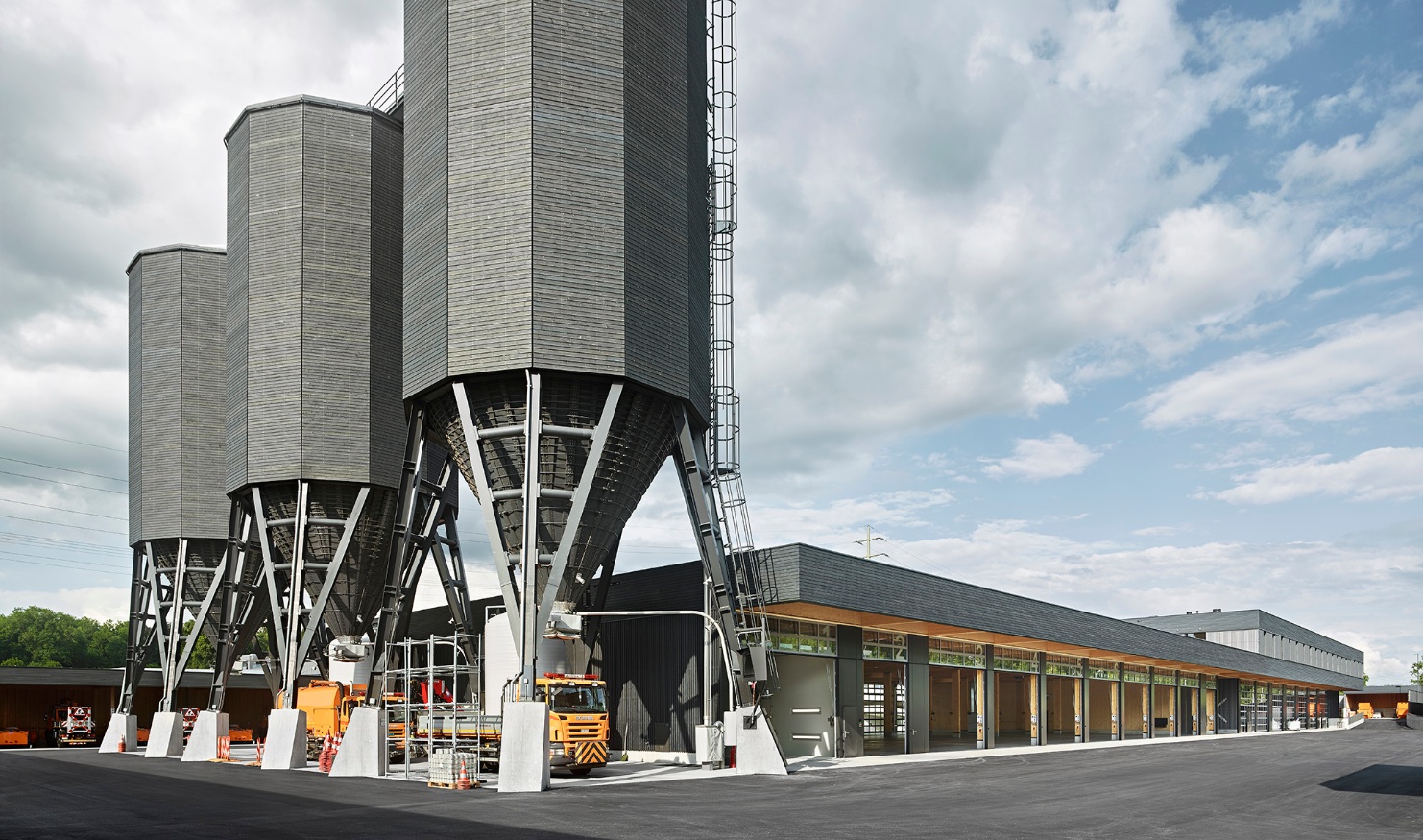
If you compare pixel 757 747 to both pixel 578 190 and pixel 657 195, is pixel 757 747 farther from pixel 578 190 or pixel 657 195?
pixel 578 190

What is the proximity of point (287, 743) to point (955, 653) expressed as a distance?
28.3 m

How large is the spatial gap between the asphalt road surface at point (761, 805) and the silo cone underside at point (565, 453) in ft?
24.1

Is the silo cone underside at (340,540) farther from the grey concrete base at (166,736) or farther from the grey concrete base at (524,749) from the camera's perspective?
the grey concrete base at (524,749)

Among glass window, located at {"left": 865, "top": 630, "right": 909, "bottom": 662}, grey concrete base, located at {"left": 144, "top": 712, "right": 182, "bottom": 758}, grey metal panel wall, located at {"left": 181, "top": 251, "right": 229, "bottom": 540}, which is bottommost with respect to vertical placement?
grey concrete base, located at {"left": 144, "top": 712, "right": 182, "bottom": 758}

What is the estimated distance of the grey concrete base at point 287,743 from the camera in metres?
36.4

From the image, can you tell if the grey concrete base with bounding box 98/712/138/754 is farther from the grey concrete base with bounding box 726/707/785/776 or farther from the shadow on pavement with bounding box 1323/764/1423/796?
the shadow on pavement with bounding box 1323/764/1423/796

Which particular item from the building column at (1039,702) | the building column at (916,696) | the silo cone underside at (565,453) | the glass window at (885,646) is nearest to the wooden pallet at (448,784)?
the silo cone underside at (565,453)

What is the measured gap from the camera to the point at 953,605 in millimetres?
46031

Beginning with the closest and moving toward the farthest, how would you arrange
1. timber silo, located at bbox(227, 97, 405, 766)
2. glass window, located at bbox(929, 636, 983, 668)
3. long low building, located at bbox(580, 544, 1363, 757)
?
long low building, located at bbox(580, 544, 1363, 757), timber silo, located at bbox(227, 97, 405, 766), glass window, located at bbox(929, 636, 983, 668)

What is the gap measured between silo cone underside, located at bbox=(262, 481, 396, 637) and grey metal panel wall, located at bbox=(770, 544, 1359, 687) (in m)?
16.2

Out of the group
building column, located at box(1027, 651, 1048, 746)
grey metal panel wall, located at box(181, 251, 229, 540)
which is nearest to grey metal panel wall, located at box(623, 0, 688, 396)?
grey metal panel wall, located at box(181, 251, 229, 540)

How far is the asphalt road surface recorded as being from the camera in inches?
752

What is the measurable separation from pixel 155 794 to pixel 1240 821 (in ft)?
73.1

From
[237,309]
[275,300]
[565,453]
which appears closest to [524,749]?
[565,453]
